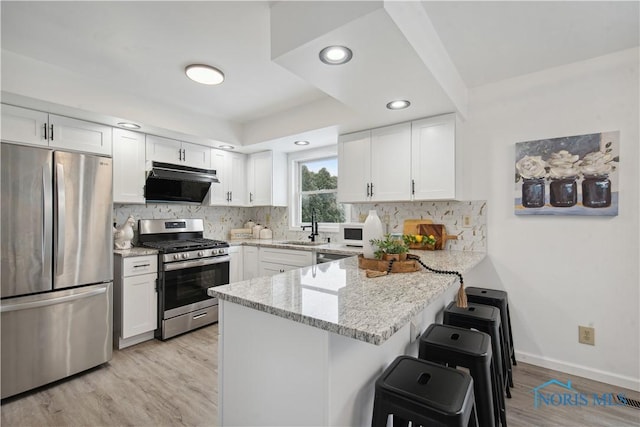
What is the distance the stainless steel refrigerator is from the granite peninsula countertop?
1610 mm

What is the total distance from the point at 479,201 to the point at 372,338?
2.32m

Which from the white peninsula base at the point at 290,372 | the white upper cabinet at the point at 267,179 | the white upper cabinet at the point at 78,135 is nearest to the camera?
the white peninsula base at the point at 290,372

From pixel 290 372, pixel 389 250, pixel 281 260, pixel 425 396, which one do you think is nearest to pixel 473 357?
pixel 425 396

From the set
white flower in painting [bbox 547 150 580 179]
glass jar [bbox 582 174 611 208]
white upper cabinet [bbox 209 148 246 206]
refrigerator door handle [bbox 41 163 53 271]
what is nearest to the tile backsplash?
white upper cabinet [bbox 209 148 246 206]

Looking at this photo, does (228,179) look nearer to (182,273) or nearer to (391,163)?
(182,273)

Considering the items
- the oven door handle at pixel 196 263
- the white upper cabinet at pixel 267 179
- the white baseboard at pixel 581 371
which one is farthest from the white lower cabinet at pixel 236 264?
the white baseboard at pixel 581 371

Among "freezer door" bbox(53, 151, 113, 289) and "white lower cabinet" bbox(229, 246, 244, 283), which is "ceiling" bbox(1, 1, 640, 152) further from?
"white lower cabinet" bbox(229, 246, 244, 283)

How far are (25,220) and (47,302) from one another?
60cm

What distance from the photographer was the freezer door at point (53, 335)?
6.46ft

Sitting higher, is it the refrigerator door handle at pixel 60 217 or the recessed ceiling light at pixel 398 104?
the recessed ceiling light at pixel 398 104

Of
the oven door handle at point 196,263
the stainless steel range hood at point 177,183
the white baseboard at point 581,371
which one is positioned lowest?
the white baseboard at point 581,371

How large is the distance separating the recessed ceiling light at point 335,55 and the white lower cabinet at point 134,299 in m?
2.48

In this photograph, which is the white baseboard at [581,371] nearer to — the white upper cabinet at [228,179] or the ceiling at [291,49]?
the ceiling at [291,49]

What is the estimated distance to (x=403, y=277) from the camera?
1.61 m
